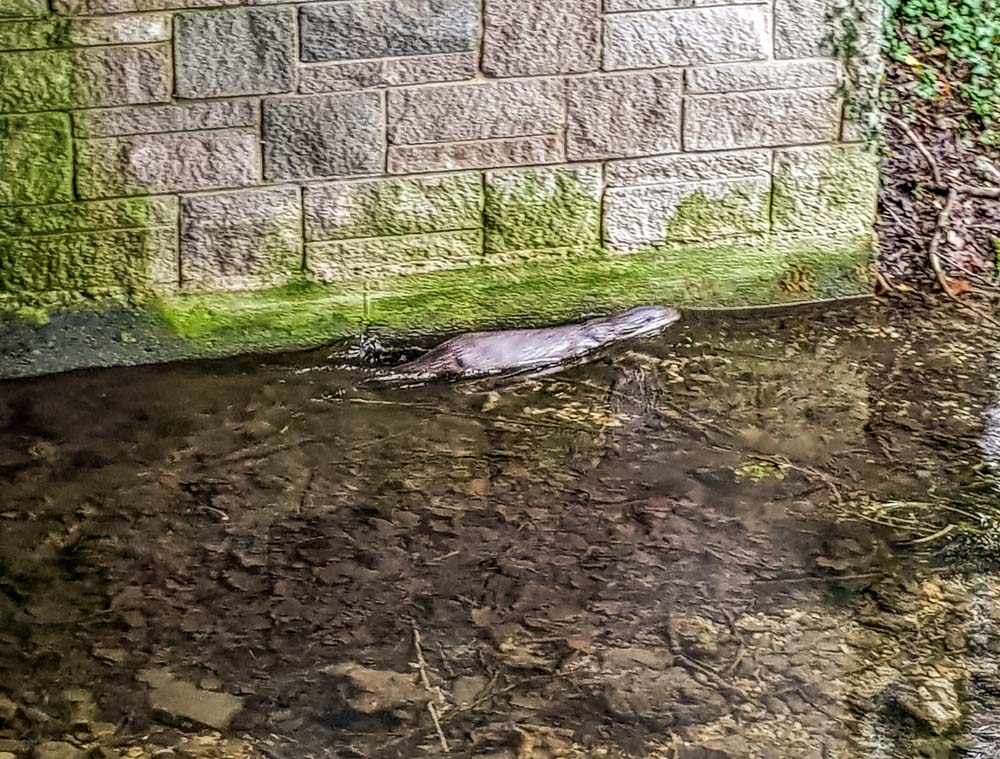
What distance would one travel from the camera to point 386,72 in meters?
3.48

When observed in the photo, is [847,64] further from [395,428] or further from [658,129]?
[395,428]

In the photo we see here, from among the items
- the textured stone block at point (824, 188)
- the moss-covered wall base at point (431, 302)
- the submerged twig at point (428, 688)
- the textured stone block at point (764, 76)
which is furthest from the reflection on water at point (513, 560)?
the textured stone block at point (764, 76)

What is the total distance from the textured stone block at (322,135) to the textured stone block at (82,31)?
379 millimetres

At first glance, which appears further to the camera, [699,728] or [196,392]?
[196,392]

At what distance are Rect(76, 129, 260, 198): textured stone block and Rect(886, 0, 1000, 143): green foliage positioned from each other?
2.61m

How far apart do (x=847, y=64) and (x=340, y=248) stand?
1.74 m

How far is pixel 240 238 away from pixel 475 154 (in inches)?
30.4

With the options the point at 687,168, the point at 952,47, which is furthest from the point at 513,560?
the point at 952,47

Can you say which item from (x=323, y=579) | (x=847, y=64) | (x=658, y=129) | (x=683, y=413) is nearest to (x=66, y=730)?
(x=323, y=579)

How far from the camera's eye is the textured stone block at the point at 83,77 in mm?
3279

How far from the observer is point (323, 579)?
8.48 feet

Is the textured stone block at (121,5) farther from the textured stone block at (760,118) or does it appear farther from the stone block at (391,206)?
the textured stone block at (760,118)

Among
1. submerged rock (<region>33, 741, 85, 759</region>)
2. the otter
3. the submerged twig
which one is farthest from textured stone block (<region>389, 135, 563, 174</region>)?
submerged rock (<region>33, 741, 85, 759</region>)

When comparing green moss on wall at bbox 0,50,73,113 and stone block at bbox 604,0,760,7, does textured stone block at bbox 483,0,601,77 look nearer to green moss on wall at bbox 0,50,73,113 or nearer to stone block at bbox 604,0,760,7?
stone block at bbox 604,0,760,7
